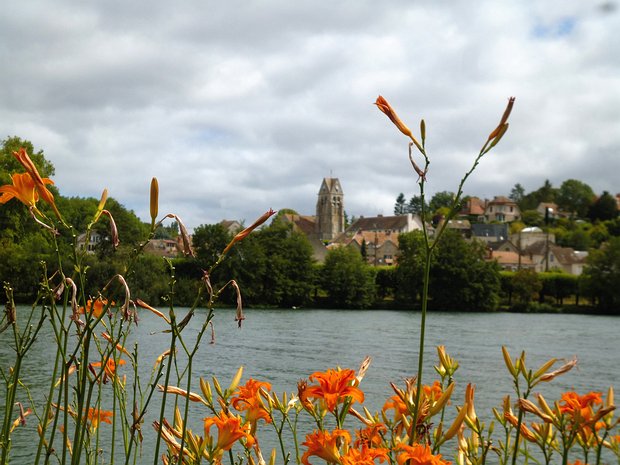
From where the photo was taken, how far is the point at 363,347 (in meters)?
28.6

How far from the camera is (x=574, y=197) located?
6191 inches

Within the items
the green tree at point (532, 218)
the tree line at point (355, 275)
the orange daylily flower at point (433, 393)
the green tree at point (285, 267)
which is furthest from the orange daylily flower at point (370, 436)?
the green tree at point (532, 218)

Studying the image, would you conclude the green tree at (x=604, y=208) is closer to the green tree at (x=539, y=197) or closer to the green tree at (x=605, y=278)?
the green tree at (x=539, y=197)

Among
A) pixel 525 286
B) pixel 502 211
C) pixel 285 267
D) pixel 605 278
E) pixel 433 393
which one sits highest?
pixel 502 211

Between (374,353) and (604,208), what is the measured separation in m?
124

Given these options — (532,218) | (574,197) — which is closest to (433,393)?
(532,218)

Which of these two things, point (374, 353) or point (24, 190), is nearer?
point (24, 190)

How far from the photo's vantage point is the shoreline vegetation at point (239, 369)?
198 cm

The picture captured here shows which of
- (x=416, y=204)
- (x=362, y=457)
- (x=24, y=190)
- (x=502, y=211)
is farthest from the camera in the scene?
(x=502, y=211)

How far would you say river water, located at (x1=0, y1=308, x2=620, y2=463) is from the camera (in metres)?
17.6

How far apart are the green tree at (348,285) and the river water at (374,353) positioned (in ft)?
67.1

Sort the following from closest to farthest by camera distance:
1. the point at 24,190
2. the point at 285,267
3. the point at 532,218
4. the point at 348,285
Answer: the point at 24,190, the point at 285,267, the point at 348,285, the point at 532,218

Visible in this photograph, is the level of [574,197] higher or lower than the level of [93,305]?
higher

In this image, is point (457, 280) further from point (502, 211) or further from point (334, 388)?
→ point (502, 211)
